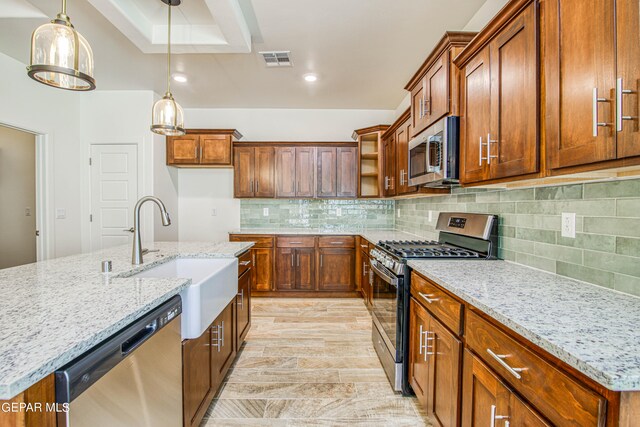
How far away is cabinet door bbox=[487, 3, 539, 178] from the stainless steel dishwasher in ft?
5.39

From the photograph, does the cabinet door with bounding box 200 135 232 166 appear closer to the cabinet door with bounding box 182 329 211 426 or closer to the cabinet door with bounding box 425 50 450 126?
the cabinet door with bounding box 425 50 450 126

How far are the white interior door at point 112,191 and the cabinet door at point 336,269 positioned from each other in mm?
2690

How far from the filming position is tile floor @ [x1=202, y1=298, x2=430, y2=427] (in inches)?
73.2

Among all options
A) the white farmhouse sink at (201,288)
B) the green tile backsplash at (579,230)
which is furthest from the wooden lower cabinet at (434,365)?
the white farmhouse sink at (201,288)

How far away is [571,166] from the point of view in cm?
107

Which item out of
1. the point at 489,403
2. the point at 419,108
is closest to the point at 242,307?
the point at 489,403

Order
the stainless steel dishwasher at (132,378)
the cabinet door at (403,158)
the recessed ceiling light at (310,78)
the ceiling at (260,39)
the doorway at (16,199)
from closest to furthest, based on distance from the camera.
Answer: the stainless steel dishwasher at (132,378)
the ceiling at (260,39)
the cabinet door at (403,158)
the recessed ceiling light at (310,78)
the doorway at (16,199)

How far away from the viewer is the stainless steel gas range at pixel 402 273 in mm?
1955

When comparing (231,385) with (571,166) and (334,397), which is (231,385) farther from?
(571,166)

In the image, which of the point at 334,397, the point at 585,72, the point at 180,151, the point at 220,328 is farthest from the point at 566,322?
the point at 180,151

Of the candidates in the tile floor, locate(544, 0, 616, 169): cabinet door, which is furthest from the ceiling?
the tile floor

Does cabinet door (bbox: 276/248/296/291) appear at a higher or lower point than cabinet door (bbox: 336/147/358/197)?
lower

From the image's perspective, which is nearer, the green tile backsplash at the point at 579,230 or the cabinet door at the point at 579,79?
the cabinet door at the point at 579,79

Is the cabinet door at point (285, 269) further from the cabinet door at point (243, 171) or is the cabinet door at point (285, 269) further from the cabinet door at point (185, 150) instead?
the cabinet door at point (185, 150)
